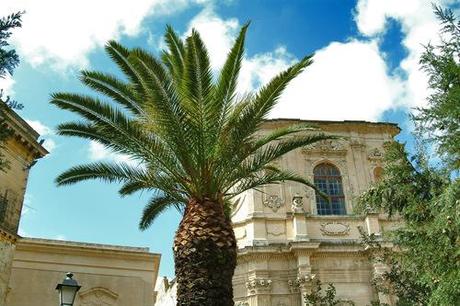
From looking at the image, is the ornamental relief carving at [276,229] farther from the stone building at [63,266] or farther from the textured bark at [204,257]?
the textured bark at [204,257]

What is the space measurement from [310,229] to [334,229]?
106 cm

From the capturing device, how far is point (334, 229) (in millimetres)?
23359

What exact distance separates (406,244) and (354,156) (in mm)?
12640

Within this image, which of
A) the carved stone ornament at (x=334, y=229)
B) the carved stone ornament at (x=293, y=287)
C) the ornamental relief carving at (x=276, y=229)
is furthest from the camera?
the carved stone ornament at (x=334, y=229)

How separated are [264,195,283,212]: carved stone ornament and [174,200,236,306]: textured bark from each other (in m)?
13.5

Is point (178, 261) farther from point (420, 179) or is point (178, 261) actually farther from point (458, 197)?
point (420, 179)

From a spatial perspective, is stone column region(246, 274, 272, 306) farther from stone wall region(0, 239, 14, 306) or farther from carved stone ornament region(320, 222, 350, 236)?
stone wall region(0, 239, 14, 306)

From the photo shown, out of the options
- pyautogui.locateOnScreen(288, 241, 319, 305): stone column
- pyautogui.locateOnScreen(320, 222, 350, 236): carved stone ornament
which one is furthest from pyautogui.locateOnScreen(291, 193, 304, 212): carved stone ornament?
pyautogui.locateOnScreen(288, 241, 319, 305): stone column

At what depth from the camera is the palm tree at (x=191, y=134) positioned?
9.84 metres

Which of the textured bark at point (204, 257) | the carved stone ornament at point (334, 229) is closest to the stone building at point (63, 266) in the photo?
the carved stone ornament at point (334, 229)

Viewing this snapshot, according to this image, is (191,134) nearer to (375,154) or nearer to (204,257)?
(204,257)

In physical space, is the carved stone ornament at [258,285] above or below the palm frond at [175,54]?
Result: below

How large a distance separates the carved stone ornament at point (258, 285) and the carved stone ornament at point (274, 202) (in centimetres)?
330

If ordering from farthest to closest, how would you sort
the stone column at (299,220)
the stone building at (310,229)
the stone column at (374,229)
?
the stone column at (299,220)
the stone column at (374,229)
the stone building at (310,229)
